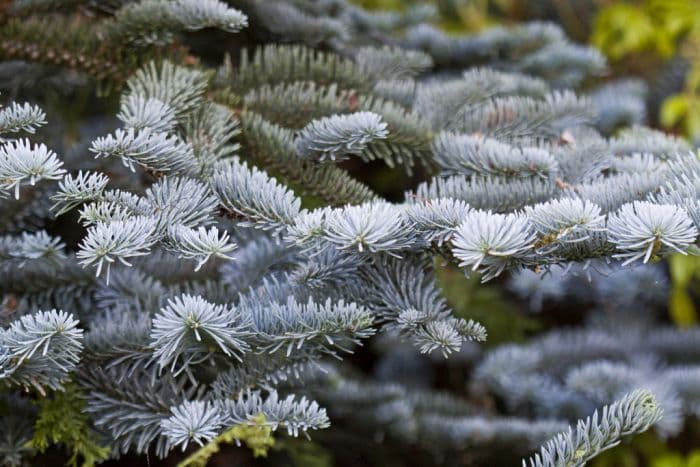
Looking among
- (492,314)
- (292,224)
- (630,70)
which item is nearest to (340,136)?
(292,224)

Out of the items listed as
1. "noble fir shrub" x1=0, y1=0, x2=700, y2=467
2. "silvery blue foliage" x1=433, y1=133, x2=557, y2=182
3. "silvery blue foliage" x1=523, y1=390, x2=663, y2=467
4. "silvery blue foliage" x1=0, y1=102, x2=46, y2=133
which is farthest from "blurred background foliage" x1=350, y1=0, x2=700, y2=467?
"silvery blue foliage" x1=0, y1=102, x2=46, y2=133

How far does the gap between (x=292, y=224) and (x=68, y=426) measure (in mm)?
310

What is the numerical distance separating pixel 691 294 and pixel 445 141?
2.82 ft

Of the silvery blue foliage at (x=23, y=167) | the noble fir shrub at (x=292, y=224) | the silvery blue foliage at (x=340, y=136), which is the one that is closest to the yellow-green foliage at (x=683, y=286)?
the noble fir shrub at (x=292, y=224)

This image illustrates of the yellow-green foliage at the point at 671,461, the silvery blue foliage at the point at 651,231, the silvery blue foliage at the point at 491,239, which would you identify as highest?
the silvery blue foliage at the point at 651,231

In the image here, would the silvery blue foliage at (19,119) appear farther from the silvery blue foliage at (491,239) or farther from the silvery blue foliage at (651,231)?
the silvery blue foliage at (651,231)

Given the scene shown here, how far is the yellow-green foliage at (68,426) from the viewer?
64 centimetres

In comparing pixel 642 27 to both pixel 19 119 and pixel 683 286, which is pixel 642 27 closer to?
pixel 683 286

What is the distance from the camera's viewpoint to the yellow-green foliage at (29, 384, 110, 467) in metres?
0.64

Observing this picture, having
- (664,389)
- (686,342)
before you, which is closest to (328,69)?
(664,389)

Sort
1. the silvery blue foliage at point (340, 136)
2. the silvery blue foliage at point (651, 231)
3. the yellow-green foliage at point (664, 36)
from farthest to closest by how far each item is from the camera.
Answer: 1. the yellow-green foliage at point (664, 36)
2. the silvery blue foliage at point (340, 136)
3. the silvery blue foliage at point (651, 231)

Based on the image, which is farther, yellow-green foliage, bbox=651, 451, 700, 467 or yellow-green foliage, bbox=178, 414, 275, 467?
yellow-green foliage, bbox=651, 451, 700, 467

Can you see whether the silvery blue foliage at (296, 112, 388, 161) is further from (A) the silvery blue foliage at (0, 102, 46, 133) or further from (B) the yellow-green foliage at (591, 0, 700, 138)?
(B) the yellow-green foliage at (591, 0, 700, 138)

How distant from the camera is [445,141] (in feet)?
2.32
